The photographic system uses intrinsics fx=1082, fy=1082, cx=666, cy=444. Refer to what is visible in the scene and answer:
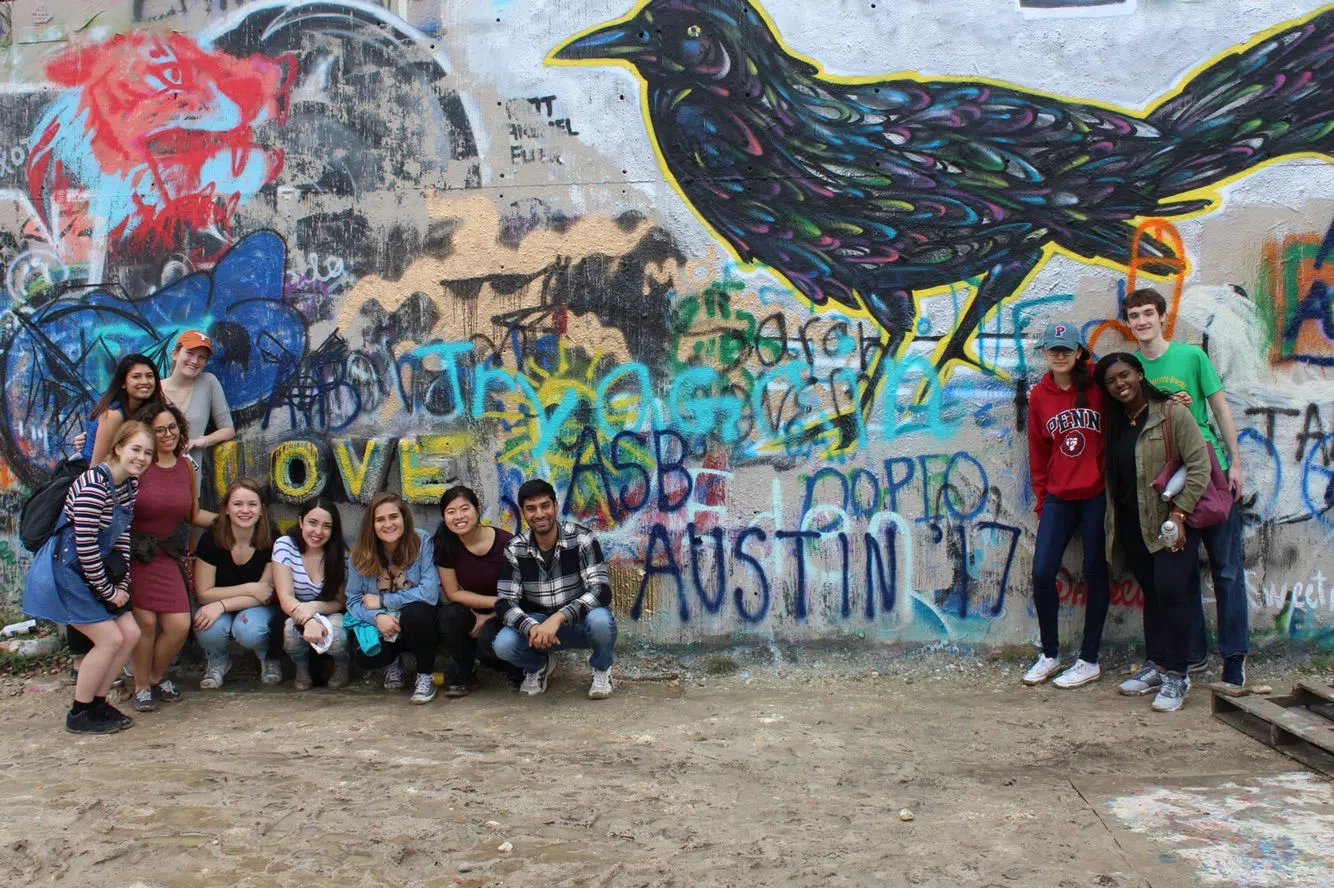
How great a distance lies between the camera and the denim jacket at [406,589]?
217 inches

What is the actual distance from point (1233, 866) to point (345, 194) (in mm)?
5147

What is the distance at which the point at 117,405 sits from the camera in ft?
18.1

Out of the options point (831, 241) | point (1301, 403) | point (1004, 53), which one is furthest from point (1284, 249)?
point (831, 241)

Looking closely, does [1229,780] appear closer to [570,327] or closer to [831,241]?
[831,241]

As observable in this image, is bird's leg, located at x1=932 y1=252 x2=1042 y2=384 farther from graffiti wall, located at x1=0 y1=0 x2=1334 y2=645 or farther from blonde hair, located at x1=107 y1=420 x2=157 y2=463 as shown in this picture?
blonde hair, located at x1=107 y1=420 x2=157 y2=463

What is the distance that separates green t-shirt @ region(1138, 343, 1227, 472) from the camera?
5270mm

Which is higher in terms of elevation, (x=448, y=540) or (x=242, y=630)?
(x=448, y=540)

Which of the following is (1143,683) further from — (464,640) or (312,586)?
(312,586)

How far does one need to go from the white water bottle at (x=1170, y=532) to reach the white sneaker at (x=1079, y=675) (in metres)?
0.80

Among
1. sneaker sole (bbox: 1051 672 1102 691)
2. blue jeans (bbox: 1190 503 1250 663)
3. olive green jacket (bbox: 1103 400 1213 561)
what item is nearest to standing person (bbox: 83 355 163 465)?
sneaker sole (bbox: 1051 672 1102 691)

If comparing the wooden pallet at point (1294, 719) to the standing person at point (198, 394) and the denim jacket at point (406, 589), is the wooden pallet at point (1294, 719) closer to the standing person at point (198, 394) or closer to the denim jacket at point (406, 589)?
the denim jacket at point (406, 589)

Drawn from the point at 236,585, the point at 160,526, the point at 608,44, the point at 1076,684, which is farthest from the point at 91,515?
the point at 1076,684

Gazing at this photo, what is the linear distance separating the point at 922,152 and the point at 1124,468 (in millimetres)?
1903

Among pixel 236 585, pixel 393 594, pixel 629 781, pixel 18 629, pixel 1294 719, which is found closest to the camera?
pixel 629 781
